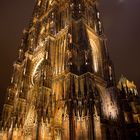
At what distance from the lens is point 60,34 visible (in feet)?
110

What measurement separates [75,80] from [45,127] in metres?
6.60

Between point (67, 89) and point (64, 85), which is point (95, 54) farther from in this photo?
point (67, 89)

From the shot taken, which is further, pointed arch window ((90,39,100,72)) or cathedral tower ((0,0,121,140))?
pointed arch window ((90,39,100,72))

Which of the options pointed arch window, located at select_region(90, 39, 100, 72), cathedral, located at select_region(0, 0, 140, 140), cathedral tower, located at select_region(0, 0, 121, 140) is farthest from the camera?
pointed arch window, located at select_region(90, 39, 100, 72)

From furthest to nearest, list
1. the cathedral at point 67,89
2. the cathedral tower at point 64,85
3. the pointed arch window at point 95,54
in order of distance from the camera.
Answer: the pointed arch window at point 95,54 < the cathedral at point 67,89 < the cathedral tower at point 64,85

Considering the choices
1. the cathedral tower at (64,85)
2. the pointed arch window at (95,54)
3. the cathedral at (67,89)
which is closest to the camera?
the cathedral tower at (64,85)

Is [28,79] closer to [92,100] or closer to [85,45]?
[85,45]

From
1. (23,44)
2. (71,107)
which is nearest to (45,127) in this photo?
(71,107)

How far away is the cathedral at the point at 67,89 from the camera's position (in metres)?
23.0

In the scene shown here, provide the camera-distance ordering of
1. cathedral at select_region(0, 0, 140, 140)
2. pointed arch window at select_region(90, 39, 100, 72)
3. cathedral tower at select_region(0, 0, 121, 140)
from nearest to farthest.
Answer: cathedral tower at select_region(0, 0, 121, 140) → cathedral at select_region(0, 0, 140, 140) → pointed arch window at select_region(90, 39, 100, 72)

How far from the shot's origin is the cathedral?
75.4ft

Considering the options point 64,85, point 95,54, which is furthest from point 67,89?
point 95,54

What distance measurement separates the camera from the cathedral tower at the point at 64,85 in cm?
2283

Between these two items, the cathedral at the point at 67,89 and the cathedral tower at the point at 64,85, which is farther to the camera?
the cathedral at the point at 67,89
